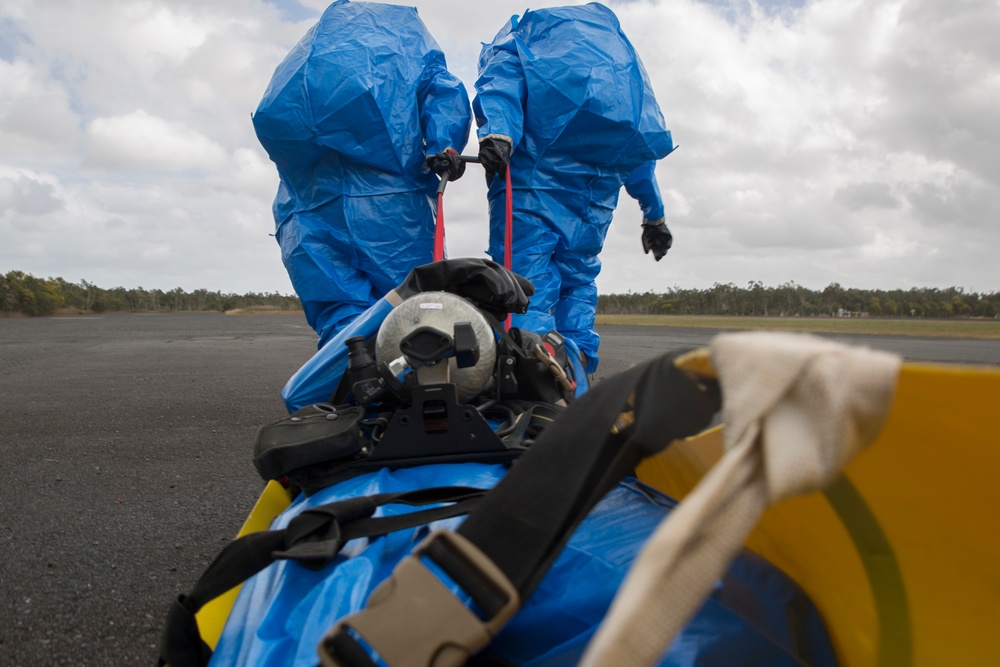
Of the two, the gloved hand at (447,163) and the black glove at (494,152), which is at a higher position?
the black glove at (494,152)

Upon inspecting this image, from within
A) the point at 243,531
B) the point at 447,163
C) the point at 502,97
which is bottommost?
the point at 243,531

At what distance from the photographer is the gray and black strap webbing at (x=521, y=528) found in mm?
557

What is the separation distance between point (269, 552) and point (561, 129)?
3591 mm

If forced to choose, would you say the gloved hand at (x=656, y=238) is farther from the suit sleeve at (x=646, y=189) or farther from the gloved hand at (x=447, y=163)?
the gloved hand at (x=447, y=163)

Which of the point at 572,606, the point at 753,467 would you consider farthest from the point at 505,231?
the point at 753,467

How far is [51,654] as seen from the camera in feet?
5.44

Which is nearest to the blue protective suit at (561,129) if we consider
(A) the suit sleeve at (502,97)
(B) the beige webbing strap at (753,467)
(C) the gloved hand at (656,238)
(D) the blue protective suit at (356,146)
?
(A) the suit sleeve at (502,97)

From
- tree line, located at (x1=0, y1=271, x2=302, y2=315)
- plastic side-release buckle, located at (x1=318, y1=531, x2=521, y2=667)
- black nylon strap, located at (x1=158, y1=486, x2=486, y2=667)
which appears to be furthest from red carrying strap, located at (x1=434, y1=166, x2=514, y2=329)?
tree line, located at (x1=0, y1=271, x2=302, y2=315)

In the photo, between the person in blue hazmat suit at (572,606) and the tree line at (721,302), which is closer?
the person in blue hazmat suit at (572,606)

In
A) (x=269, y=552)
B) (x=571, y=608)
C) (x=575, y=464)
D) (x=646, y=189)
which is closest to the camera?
(x=575, y=464)

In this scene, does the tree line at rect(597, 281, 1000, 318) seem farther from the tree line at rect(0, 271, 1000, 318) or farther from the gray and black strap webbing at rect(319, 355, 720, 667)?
the gray and black strap webbing at rect(319, 355, 720, 667)

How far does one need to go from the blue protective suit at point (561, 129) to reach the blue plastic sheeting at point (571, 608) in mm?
2952

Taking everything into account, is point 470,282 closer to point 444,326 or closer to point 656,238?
point 444,326

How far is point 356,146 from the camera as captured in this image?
3.78 meters
